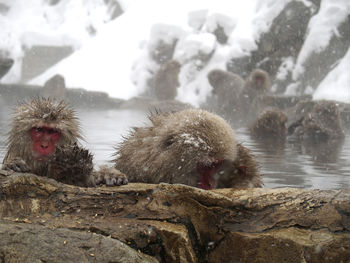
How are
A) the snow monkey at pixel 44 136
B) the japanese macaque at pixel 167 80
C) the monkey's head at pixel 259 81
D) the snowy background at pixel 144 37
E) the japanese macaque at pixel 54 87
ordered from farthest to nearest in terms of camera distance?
the snowy background at pixel 144 37, the japanese macaque at pixel 167 80, the japanese macaque at pixel 54 87, the monkey's head at pixel 259 81, the snow monkey at pixel 44 136

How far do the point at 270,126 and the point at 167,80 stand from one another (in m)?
5.59

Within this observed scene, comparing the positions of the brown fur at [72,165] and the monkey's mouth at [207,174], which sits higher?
the brown fur at [72,165]

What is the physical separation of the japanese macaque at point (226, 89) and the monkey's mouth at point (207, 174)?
30.8 feet

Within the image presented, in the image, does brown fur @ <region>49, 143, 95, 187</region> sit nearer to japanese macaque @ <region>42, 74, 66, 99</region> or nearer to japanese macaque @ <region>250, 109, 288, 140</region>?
japanese macaque @ <region>250, 109, 288, 140</region>

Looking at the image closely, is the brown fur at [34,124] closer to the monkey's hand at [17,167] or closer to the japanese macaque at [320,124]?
the monkey's hand at [17,167]

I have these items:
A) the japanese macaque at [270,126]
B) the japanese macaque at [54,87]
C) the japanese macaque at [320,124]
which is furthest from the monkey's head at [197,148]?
the japanese macaque at [54,87]

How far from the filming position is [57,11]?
2203cm

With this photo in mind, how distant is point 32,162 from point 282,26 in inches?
460

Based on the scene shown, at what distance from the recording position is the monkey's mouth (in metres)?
2.49

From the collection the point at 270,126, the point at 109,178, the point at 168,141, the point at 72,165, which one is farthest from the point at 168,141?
the point at 270,126

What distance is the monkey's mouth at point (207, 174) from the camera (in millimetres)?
2492

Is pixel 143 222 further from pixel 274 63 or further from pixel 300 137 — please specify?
pixel 274 63

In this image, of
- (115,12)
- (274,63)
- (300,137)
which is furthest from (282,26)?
(115,12)

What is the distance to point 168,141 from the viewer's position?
251 cm
